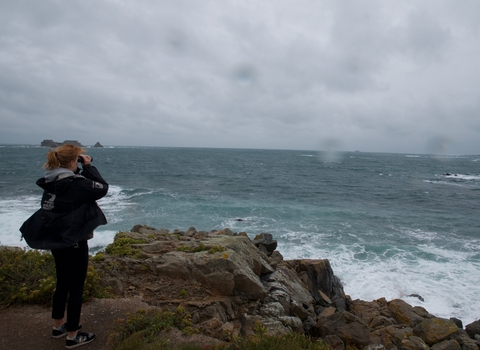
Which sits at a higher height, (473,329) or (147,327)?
(147,327)

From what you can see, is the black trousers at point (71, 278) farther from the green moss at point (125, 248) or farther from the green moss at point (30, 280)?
the green moss at point (125, 248)

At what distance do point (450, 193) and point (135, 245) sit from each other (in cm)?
4711

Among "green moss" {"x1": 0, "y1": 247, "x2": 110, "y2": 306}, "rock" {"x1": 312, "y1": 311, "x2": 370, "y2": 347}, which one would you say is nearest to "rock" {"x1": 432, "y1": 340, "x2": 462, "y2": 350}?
"rock" {"x1": 312, "y1": 311, "x2": 370, "y2": 347}

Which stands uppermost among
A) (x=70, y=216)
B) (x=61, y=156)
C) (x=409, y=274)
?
(x=61, y=156)

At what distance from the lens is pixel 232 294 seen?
7070 millimetres

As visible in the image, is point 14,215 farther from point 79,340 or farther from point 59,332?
point 79,340

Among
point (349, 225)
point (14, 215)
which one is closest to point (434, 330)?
point (349, 225)

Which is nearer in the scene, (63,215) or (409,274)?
(63,215)

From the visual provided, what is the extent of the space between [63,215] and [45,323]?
2196 millimetres

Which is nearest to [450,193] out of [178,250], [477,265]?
[477,265]

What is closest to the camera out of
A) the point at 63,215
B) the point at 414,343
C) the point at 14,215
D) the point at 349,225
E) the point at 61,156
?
the point at 63,215

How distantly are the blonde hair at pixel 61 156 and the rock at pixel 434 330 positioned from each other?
9.87 meters

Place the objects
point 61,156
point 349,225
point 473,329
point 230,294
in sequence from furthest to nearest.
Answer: point 349,225 → point 473,329 → point 230,294 → point 61,156

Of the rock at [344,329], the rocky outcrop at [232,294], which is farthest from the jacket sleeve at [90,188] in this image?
the rock at [344,329]
